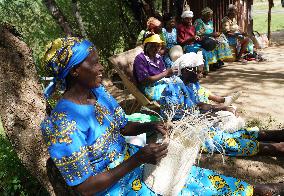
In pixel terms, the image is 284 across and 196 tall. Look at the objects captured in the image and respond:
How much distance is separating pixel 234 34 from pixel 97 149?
25.4 feet

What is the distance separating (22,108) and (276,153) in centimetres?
264

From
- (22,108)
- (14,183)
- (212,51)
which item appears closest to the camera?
(22,108)

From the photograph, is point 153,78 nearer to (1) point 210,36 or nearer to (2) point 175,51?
(2) point 175,51

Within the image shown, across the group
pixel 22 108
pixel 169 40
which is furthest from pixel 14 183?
pixel 169 40

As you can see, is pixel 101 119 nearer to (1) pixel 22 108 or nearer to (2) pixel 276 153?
(1) pixel 22 108

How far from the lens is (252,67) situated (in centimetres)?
841

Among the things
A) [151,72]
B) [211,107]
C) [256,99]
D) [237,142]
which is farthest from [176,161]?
[256,99]

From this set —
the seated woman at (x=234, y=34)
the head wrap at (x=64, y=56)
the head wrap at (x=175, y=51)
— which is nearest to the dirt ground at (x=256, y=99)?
the seated woman at (x=234, y=34)

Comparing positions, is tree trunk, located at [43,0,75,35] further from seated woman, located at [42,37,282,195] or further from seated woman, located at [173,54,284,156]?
seated woman, located at [42,37,282,195]

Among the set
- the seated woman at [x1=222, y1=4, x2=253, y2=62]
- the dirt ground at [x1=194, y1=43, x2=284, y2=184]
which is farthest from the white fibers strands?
the seated woman at [x1=222, y1=4, x2=253, y2=62]

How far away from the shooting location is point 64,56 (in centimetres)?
199

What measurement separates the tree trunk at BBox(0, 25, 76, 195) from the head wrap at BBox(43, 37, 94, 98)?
0.77 meters

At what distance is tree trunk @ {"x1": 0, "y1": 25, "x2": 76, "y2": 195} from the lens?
2.68 m

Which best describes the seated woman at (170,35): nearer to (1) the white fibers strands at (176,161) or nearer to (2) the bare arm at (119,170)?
(1) the white fibers strands at (176,161)
